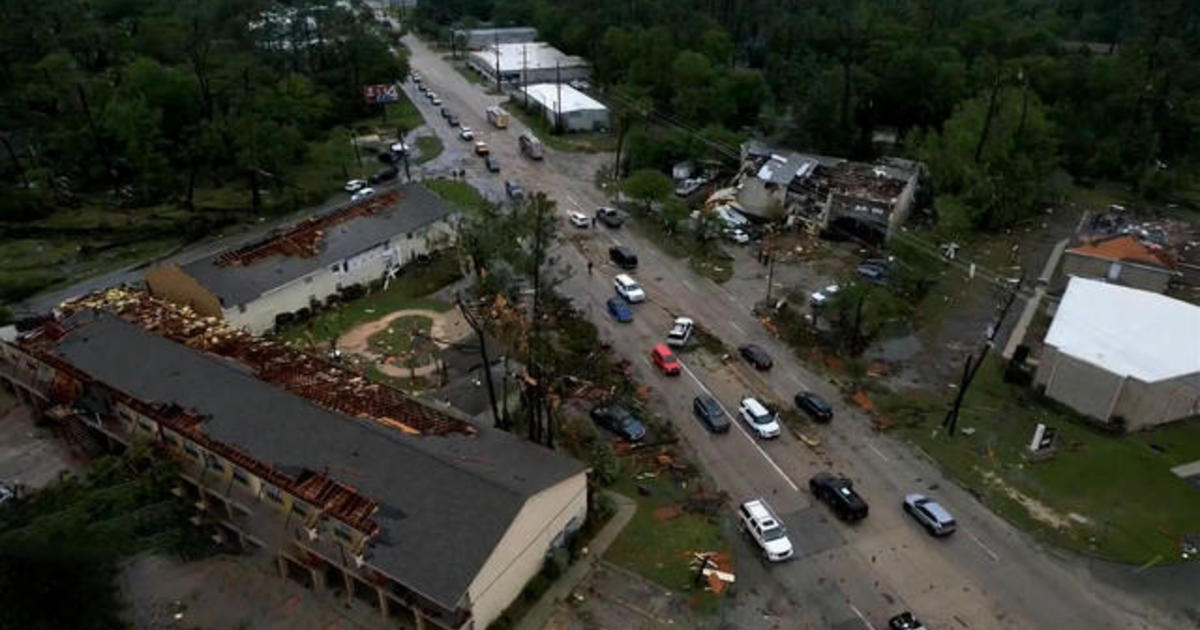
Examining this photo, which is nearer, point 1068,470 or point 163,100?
point 1068,470

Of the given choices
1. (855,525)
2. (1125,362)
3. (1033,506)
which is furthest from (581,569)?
(1125,362)

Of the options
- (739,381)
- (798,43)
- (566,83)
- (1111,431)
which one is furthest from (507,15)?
(1111,431)

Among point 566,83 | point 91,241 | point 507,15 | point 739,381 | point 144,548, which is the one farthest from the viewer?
point 507,15

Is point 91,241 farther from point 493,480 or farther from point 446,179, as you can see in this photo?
point 493,480

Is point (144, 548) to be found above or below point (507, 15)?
below

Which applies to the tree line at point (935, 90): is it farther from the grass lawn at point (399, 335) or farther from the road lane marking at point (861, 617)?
the road lane marking at point (861, 617)

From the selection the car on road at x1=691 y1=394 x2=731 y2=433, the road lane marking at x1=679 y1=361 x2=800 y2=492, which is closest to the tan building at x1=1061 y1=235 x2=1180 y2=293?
the road lane marking at x1=679 y1=361 x2=800 y2=492

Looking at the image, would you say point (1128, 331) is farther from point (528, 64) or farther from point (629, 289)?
point (528, 64)
